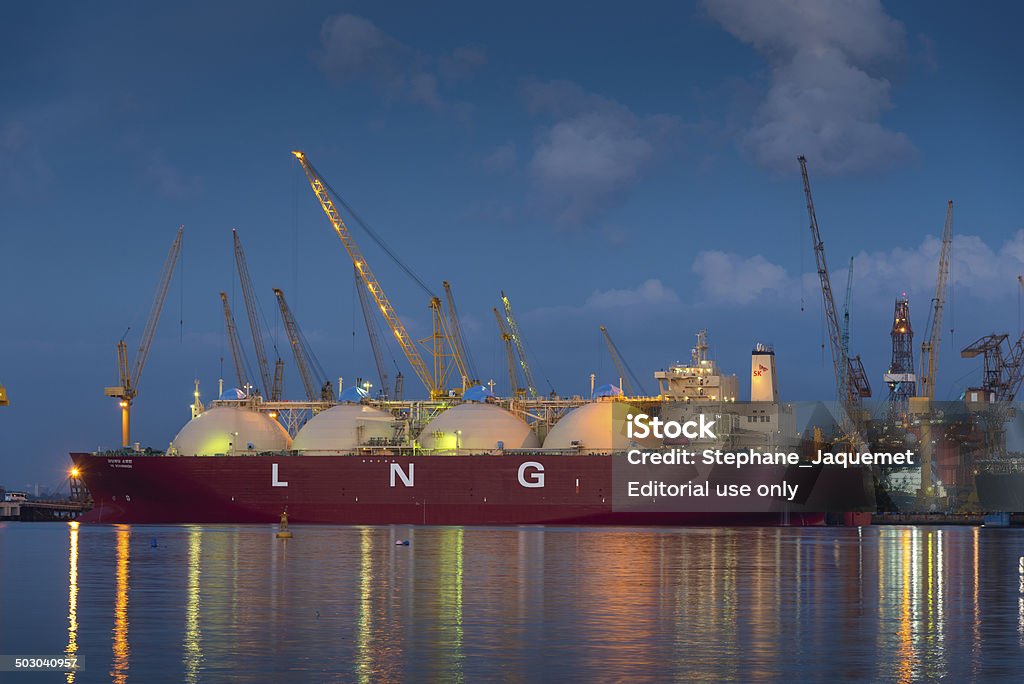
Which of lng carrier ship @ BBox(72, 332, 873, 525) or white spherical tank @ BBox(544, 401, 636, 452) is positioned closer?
lng carrier ship @ BBox(72, 332, 873, 525)

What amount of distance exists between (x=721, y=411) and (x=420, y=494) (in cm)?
2542

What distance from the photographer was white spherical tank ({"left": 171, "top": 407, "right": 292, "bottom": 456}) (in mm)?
119812

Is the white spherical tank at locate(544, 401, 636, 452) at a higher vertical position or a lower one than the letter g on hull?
higher

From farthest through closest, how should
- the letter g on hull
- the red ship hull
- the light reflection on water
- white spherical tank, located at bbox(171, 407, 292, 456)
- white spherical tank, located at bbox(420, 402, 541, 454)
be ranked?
white spherical tank, located at bbox(171, 407, 292, 456), white spherical tank, located at bbox(420, 402, 541, 454), the letter g on hull, the red ship hull, the light reflection on water

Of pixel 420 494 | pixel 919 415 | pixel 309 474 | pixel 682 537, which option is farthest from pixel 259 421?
pixel 919 415

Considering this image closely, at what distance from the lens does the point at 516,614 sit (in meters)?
35.5

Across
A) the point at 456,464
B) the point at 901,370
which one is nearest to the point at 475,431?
the point at 456,464

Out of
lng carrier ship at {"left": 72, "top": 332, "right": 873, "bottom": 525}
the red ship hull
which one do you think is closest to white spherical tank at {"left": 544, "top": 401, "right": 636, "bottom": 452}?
lng carrier ship at {"left": 72, "top": 332, "right": 873, "bottom": 525}

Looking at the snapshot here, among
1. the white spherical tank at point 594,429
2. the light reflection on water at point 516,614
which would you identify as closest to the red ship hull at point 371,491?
the white spherical tank at point 594,429

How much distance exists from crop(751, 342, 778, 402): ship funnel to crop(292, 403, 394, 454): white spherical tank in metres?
31.8

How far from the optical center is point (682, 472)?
105 metres

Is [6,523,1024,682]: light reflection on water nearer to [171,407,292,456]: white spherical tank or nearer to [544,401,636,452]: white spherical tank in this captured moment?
[544,401,636,452]: white spherical tank

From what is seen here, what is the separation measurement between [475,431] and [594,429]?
10.2m

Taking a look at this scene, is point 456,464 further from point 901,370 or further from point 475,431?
point 901,370
